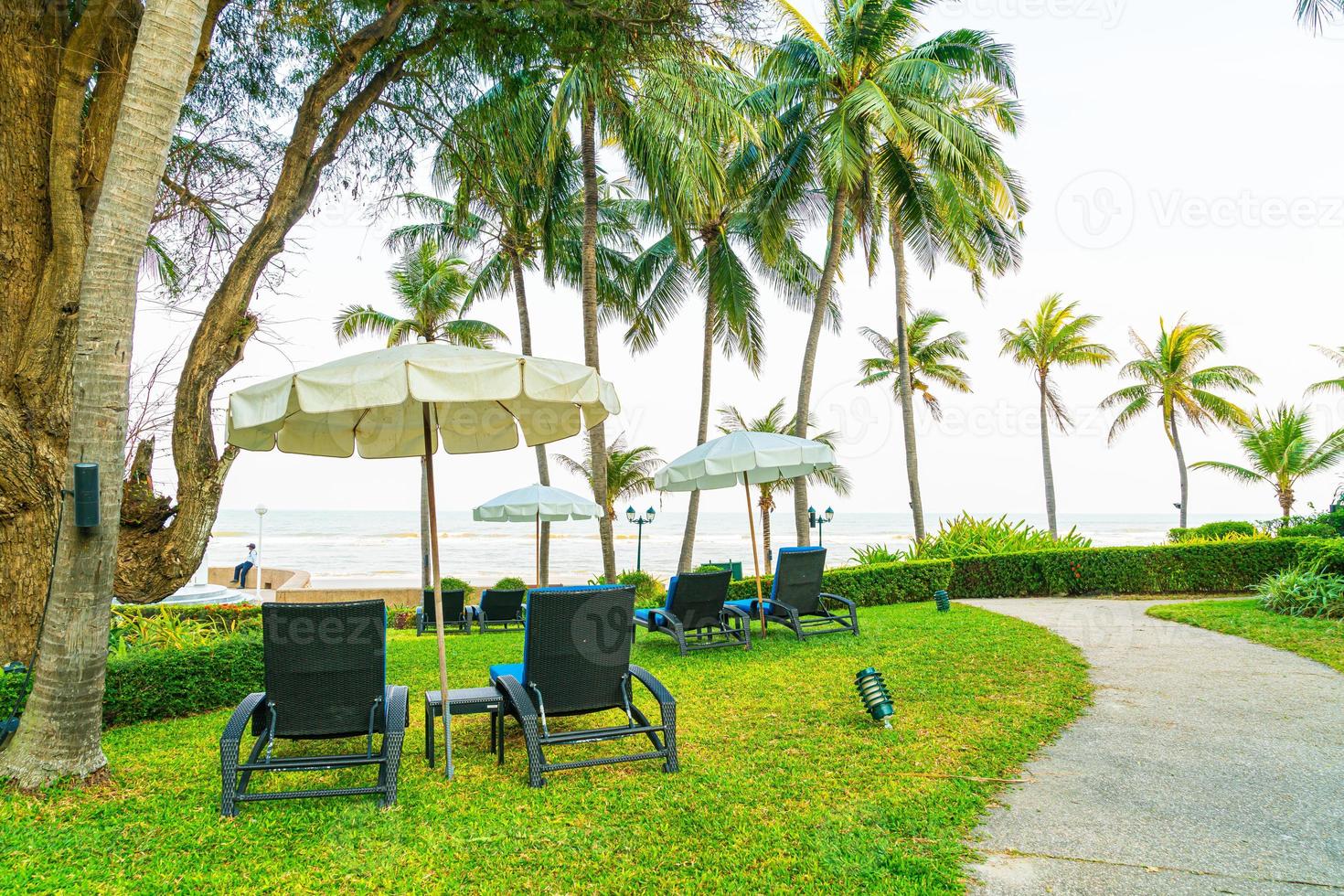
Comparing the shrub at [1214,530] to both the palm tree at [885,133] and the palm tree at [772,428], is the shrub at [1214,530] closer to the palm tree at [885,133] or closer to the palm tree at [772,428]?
the palm tree at [772,428]

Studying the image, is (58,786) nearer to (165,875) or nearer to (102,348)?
(165,875)

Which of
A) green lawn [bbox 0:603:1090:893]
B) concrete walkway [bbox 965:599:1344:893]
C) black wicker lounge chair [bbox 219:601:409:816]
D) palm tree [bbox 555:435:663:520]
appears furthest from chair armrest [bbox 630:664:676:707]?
palm tree [bbox 555:435:663:520]

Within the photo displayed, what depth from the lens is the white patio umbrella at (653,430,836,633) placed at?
795 cm

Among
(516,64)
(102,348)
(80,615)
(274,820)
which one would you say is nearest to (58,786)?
(80,615)

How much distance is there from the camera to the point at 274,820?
3.25 m

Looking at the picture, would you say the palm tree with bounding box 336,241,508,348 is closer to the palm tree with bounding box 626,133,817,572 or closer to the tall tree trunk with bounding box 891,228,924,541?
the palm tree with bounding box 626,133,817,572

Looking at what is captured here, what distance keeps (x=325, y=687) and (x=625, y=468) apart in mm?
20878

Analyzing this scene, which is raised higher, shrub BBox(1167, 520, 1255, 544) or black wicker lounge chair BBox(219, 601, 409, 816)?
black wicker lounge chair BBox(219, 601, 409, 816)

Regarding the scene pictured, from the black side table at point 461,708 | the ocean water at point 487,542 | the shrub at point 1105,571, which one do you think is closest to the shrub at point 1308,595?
the shrub at point 1105,571

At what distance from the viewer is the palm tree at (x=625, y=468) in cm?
2428

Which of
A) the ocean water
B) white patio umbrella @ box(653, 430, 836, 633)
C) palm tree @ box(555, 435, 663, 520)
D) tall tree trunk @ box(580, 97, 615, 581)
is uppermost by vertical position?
tall tree trunk @ box(580, 97, 615, 581)

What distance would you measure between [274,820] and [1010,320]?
1138 inches

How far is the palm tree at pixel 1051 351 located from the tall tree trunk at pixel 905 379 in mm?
9719

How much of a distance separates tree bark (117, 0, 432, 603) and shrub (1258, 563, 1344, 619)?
39.1 feet
